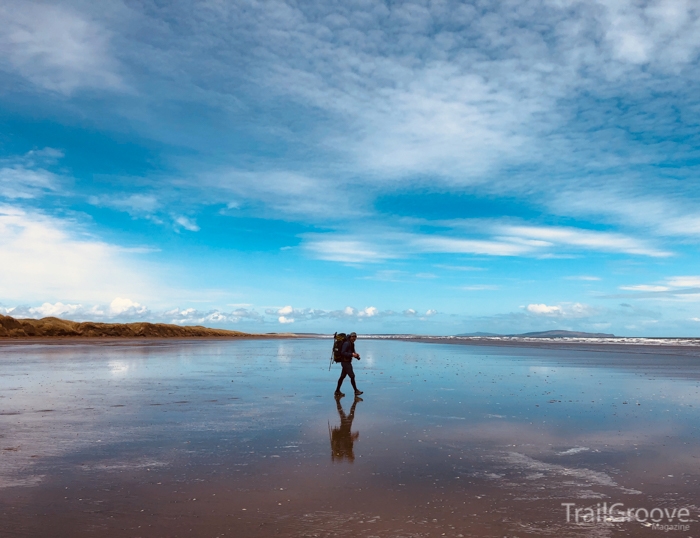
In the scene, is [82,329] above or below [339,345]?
below

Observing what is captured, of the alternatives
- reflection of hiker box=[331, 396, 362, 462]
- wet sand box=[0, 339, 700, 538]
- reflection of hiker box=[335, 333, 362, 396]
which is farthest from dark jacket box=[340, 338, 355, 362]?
reflection of hiker box=[331, 396, 362, 462]

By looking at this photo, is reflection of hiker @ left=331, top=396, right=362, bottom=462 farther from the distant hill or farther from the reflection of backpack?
the distant hill

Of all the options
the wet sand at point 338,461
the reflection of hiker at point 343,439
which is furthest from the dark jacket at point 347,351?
the reflection of hiker at point 343,439

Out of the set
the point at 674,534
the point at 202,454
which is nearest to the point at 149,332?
the point at 202,454

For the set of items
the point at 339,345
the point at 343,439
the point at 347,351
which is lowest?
the point at 343,439

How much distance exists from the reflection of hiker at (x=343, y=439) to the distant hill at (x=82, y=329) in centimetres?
7541

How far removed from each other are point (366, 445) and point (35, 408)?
10.4 m

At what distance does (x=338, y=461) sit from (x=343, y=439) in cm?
186

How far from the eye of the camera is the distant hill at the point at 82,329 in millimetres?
73688

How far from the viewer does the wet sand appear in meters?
6.64

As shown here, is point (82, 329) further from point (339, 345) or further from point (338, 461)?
point (338, 461)

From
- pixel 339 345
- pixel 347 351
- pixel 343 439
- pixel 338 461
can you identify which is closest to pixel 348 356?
pixel 347 351

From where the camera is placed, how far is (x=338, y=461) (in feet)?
31.3

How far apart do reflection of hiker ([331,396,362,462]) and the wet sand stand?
0.16 feet
